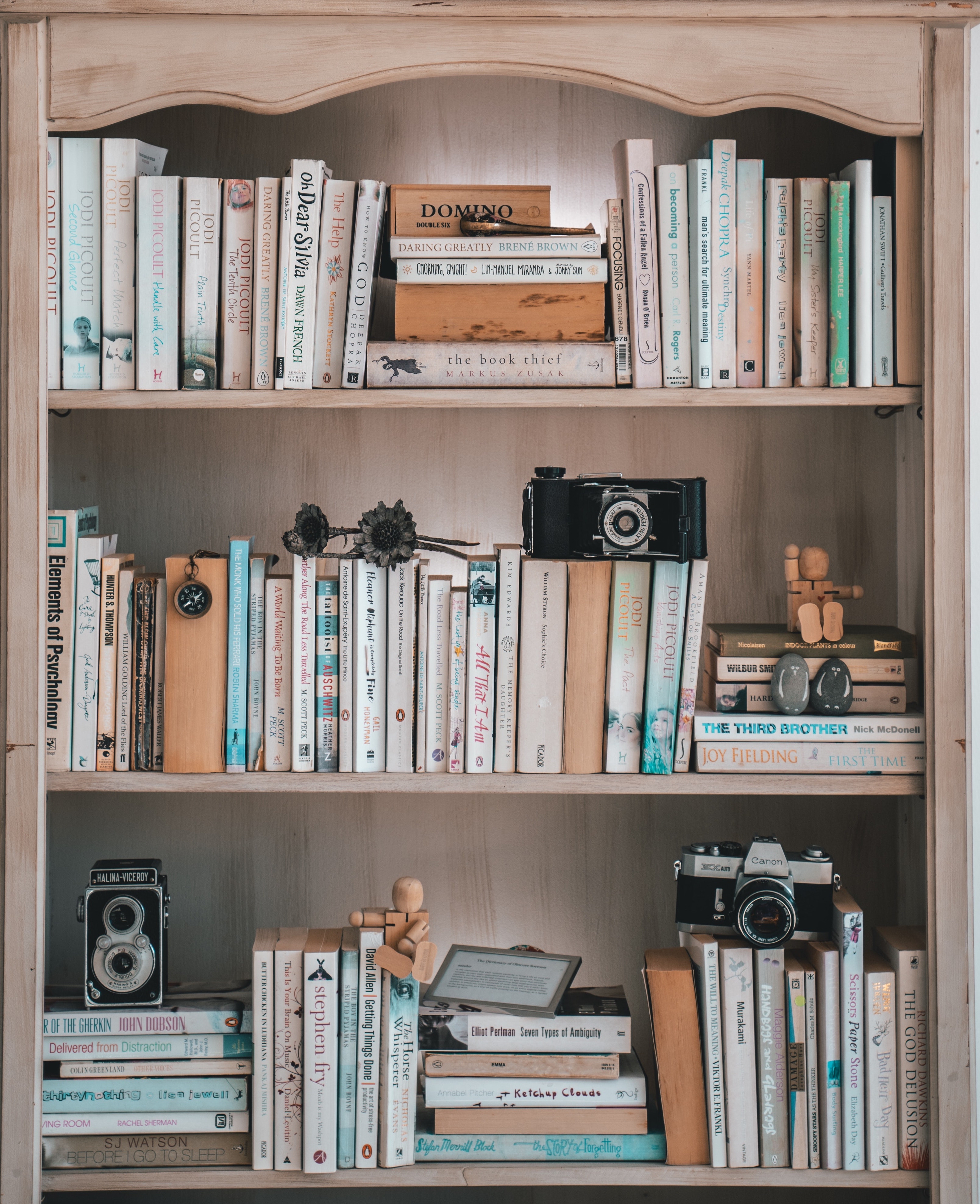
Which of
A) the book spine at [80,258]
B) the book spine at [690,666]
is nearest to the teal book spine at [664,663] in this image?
the book spine at [690,666]

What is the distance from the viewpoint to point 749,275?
Answer: 128cm

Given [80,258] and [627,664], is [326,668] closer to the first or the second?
[627,664]

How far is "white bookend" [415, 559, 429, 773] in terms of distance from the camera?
1283 millimetres

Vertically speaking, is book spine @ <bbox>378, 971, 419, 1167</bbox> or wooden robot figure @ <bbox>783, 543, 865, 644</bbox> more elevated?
wooden robot figure @ <bbox>783, 543, 865, 644</bbox>

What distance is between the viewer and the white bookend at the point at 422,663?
1283 millimetres

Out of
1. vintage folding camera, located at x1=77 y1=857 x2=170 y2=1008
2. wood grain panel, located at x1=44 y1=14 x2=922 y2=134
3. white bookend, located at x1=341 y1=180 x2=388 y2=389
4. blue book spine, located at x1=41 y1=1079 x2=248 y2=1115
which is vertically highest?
wood grain panel, located at x1=44 y1=14 x2=922 y2=134

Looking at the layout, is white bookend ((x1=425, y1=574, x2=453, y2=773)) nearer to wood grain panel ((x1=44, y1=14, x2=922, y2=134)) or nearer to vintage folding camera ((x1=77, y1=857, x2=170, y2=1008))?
vintage folding camera ((x1=77, y1=857, x2=170, y2=1008))

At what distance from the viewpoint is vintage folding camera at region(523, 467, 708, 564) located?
1.26 meters

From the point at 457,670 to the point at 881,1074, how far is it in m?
0.70

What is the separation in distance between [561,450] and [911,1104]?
0.96 m

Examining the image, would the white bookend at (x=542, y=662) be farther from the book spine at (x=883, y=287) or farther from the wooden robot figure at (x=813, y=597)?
the book spine at (x=883, y=287)

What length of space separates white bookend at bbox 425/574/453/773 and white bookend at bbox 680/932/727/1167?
15.5 inches

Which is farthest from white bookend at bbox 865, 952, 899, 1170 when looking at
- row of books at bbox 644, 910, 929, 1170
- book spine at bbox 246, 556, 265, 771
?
book spine at bbox 246, 556, 265, 771

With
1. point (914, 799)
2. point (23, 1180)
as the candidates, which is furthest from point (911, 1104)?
point (23, 1180)
